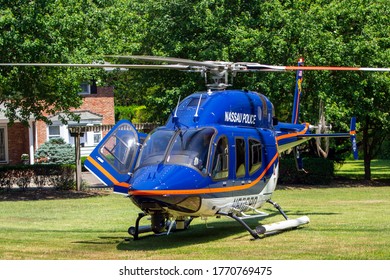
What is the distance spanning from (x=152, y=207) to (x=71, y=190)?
17458 mm

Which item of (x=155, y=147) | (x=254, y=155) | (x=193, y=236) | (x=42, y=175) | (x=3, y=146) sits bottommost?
(x=3, y=146)

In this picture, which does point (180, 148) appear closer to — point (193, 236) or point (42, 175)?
point (193, 236)

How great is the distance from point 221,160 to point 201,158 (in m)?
0.61

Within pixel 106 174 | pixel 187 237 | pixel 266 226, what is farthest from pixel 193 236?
pixel 106 174

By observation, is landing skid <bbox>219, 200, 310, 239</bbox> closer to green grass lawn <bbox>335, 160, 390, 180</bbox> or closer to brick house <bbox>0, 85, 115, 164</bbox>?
green grass lawn <bbox>335, 160, 390, 180</bbox>

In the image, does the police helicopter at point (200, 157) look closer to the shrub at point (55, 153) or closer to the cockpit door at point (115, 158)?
the cockpit door at point (115, 158)

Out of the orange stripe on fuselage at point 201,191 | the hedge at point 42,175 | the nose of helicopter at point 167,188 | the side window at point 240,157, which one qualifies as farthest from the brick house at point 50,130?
the nose of helicopter at point 167,188

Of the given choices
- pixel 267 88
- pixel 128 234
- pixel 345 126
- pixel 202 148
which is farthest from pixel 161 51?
pixel 202 148

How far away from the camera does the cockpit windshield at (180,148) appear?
13836mm

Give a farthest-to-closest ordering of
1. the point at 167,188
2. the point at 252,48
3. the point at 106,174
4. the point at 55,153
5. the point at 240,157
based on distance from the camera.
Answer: the point at 55,153, the point at 252,48, the point at 240,157, the point at 106,174, the point at 167,188

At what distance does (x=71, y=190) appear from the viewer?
3041cm

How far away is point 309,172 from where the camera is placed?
3328 centimetres

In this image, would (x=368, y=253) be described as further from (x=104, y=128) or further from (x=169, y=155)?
(x=104, y=128)

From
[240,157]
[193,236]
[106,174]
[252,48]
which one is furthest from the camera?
[252,48]
